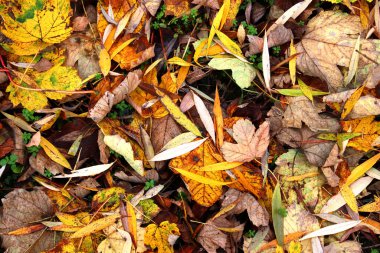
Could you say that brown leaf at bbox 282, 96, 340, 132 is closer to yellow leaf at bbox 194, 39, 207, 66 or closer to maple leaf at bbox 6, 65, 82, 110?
yellow leaf at bbox 194, 39, 207, 66

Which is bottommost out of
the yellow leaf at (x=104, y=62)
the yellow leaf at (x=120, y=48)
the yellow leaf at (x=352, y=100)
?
the yellow leaf at (x=352, y=100)

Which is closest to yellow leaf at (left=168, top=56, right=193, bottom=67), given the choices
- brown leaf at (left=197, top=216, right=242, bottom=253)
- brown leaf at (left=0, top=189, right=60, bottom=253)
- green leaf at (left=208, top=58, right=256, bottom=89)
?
green leaf at (left=208, top=58, right=256, bottom=89)

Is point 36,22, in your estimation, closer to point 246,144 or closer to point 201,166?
point 201,166

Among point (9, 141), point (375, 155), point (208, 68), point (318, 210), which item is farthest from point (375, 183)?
point (9, 141)

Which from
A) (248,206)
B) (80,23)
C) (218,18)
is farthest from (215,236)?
(80,23)

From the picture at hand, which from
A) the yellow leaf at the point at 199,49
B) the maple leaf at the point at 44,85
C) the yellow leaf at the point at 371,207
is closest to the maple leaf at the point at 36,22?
the maple leaf at the point at 44,85

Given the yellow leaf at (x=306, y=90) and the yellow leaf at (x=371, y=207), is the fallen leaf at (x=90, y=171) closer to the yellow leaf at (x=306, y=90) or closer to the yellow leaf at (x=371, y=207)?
the yellow leaf at (x=306, y=90)

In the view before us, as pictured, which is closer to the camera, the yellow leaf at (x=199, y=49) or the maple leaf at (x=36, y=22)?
the maple leaf at (x=36, y=22)

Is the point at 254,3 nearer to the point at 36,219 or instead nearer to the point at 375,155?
the point at 375,155
